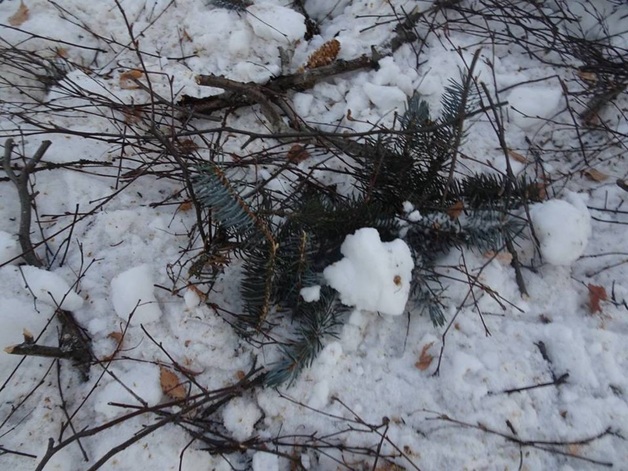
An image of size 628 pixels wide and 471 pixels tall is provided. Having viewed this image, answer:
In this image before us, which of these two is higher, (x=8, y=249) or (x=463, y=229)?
(x=8, y=249)

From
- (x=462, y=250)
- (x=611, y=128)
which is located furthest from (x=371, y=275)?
(x=611, y=128)

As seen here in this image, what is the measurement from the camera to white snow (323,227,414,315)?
1422mm

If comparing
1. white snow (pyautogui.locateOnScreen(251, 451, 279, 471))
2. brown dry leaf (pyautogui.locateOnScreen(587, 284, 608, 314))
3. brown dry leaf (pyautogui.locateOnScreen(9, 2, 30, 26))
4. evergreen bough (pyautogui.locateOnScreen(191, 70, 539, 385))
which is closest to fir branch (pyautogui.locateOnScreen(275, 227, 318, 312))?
evergreen bough (pyautogui.locateOnScreen(191, 70, 539, 385))

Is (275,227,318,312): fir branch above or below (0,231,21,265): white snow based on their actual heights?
below

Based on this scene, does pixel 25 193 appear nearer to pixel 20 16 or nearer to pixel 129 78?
pixel 129 78

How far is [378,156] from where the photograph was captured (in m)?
1.64

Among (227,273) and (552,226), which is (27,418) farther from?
Answer: (552,226)

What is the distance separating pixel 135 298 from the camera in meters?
1.54

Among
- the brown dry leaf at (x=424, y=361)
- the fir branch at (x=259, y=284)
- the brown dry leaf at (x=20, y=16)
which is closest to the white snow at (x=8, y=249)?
the fir branch at (x=259, y=284)

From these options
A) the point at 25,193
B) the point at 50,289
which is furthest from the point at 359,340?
the point at 25,193

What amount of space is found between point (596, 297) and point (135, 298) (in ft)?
4.98

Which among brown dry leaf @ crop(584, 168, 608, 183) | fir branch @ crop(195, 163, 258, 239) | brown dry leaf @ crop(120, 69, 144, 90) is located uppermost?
brown dry leaf @ crop(120, 69, 144, 90)

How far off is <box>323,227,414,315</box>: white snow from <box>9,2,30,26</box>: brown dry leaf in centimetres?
198

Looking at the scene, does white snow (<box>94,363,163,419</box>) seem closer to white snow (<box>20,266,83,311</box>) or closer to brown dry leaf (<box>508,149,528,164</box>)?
white snow (<box>20,266,83,311</box>)
